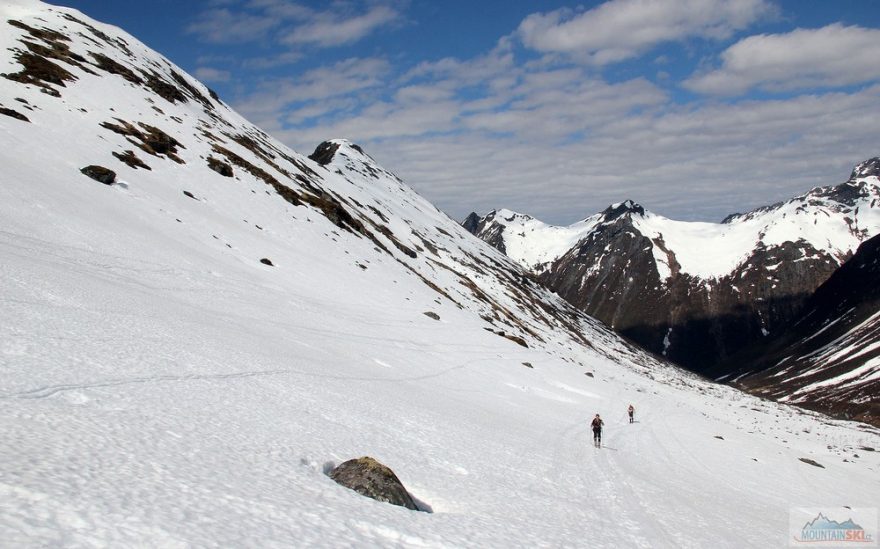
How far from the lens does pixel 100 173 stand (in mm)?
39188

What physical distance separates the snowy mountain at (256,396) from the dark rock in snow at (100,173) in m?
0.17

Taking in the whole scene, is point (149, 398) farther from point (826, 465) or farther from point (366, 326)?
point (826, 465)

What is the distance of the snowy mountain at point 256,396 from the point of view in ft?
27.9

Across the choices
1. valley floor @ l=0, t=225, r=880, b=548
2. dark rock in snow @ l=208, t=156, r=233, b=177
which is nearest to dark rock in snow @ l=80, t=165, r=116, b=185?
valley floor @ l=0, t=225, r=880, b=548

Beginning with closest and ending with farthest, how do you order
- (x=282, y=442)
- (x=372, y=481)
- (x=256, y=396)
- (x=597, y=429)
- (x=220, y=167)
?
1. (x=372, y=481)
2. (x=282, y=442)
3. (x=256, y=396)
4. (x=597, y=429)
5. (x=220, y=167)

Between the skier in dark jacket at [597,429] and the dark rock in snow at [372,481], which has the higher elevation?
the skier in dark jacket at [597,429]

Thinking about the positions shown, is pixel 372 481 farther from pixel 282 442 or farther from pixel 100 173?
pixel 100 173

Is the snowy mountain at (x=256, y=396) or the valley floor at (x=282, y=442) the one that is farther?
the snowy mountain at (x=256, y=396)

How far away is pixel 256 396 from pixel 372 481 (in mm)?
6277

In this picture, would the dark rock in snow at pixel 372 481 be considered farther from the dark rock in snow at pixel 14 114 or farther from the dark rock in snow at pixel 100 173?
the dark rock in snow at pixel 14 114

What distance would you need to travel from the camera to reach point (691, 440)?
36.0 m

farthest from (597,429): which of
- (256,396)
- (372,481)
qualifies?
(372,481)

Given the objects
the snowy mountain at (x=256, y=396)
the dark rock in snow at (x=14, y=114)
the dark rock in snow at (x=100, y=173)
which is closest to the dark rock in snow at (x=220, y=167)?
the snowy mountain at (x=256, y=396)

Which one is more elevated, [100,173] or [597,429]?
[100,173]
